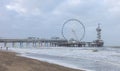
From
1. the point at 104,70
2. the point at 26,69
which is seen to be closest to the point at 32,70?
the point at 26,69

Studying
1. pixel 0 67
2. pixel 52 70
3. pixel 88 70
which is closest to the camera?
pixel 0 67

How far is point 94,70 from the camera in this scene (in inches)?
1185

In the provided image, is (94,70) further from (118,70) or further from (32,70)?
(32,70)

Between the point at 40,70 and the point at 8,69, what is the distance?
2926mm

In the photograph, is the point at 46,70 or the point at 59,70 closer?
the point at 46,70

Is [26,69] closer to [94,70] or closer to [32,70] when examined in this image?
[32,70]

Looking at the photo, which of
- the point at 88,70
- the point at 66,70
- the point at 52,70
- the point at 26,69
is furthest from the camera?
the point at 88,70

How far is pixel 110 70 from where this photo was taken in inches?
1239

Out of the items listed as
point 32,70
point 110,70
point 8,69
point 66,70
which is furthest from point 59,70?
point 110,70

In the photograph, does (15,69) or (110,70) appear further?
(110,70)

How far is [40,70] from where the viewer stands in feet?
75.8

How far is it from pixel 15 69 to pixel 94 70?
32.9ft

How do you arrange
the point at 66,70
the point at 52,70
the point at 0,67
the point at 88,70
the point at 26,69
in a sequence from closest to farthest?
1. the point at 0,67
2. the point at 26,69
3. the point at 52,70
4. the point at 66,70
5. the point at 88,70

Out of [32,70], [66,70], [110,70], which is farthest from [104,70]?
[32,70]
